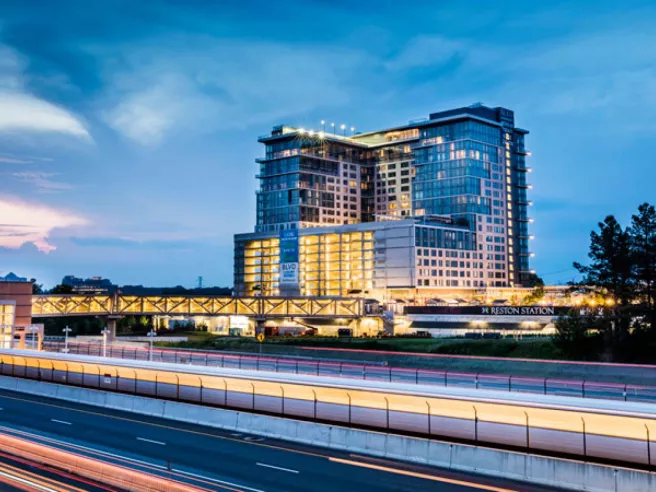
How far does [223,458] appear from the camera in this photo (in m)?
36.6

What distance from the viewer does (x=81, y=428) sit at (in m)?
44.7

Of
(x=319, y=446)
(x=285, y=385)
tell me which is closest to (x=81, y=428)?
(x=285, y=385)

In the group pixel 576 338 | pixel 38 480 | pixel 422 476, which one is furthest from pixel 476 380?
pixel 576 338

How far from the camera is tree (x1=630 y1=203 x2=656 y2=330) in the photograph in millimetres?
87125

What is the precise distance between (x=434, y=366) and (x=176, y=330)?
11014cm

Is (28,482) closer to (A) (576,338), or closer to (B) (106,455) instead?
(B) (106,455)

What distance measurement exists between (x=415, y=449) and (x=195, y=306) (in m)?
110

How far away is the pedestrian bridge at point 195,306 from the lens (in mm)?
115688

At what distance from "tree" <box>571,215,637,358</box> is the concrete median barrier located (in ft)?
187

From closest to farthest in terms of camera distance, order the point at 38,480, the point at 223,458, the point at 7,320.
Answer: the point at 38,480
the point at 223,458
the point at 7,320

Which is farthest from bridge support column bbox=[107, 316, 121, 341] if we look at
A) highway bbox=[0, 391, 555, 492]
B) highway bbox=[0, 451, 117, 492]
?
highway bbox=[0, 451, 117, 492]

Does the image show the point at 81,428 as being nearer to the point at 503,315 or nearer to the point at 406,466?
the point at 406,466

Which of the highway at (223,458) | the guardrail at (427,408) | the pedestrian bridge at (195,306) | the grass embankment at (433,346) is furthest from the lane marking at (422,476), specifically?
the pedestrian bridge at (195,306)

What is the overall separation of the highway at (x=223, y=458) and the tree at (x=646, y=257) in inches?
2459
